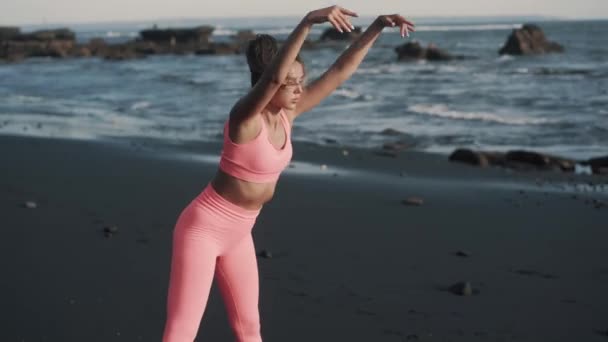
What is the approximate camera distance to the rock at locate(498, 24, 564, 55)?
174ft

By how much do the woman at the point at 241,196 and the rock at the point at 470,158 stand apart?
854 cm

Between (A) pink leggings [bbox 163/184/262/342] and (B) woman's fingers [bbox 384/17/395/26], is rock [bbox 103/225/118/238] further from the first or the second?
(B) woman's fingers [bbox 384/17/395/26]

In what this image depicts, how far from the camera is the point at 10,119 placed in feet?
57.7

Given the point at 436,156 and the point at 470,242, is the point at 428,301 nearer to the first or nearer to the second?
the point at 470,242

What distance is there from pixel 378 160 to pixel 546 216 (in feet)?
14.0

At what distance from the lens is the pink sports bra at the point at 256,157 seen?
10.4 ft

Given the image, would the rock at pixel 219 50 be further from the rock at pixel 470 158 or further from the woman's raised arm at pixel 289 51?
the woman's raised arm at pixel 289 51

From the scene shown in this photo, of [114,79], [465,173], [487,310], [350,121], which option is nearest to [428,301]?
[487,310]

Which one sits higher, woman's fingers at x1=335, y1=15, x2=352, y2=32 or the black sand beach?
woman's fingers at x1=335, y1=15, x2=352, y2=32

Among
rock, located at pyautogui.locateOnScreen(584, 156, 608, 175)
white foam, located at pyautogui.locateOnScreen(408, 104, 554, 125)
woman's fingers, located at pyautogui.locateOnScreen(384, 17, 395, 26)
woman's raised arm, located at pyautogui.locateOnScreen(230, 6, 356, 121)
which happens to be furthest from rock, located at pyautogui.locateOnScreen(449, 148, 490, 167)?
woman's raised arm, located at pyautogui.locateOnScreen(230, 6, 356, 121)

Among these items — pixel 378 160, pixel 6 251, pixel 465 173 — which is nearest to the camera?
pixel 6 251

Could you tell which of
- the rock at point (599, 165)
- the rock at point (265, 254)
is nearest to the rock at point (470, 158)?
the rock at point (599, 165)

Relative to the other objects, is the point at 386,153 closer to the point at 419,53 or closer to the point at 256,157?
the point at 256,157

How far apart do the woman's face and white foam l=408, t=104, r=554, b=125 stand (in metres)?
15.3
